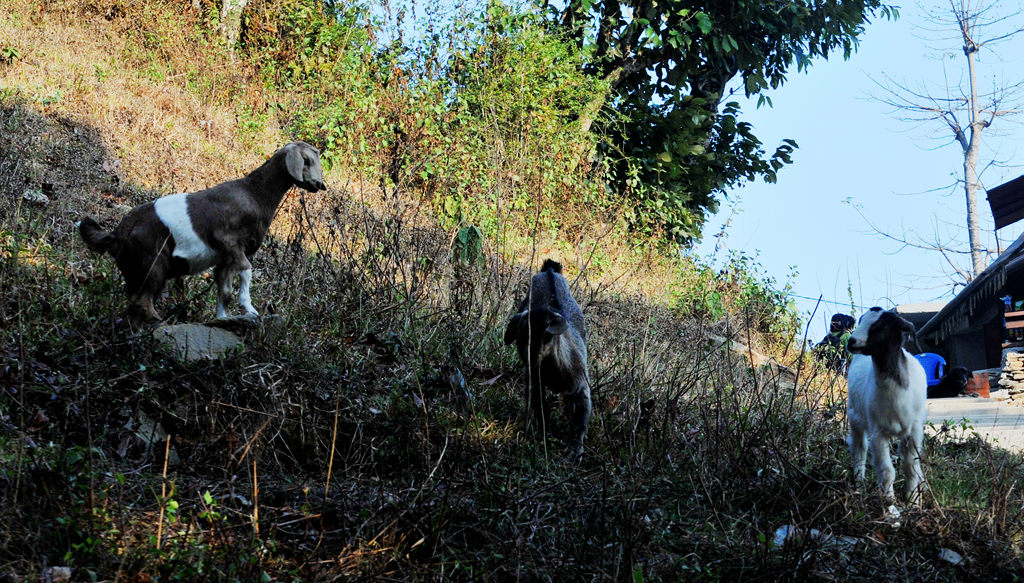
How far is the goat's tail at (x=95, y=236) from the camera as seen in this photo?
508 cm

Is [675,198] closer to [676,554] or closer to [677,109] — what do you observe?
[677,109]

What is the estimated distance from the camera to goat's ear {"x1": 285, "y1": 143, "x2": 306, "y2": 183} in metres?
5.33

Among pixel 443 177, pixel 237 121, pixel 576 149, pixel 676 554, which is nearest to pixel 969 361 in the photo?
pixel 576 149

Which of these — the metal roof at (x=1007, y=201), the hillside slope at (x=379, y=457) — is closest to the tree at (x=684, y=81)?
the metal roof at (x=1007, y=201)

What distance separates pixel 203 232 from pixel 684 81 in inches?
558

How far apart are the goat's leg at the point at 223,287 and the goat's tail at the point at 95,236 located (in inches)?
24.7

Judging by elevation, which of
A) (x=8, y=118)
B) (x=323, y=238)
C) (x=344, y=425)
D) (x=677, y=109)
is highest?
(x=677, y=109)

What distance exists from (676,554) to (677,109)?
14193 mm

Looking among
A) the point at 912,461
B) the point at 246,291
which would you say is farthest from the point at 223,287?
the point at 912,461

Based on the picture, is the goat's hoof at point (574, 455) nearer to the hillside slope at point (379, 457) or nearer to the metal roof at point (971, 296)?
the hillside slope at point (379, 457)

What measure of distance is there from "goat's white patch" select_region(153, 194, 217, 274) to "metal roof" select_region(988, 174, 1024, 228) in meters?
18.8

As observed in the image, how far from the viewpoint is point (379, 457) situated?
4945 millimetres

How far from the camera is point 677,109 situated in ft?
A: 56.5

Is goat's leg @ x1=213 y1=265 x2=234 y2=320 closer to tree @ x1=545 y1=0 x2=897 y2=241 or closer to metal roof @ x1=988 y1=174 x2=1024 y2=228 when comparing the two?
tree @ x1=545 y1=0 x2=897 y2=241
